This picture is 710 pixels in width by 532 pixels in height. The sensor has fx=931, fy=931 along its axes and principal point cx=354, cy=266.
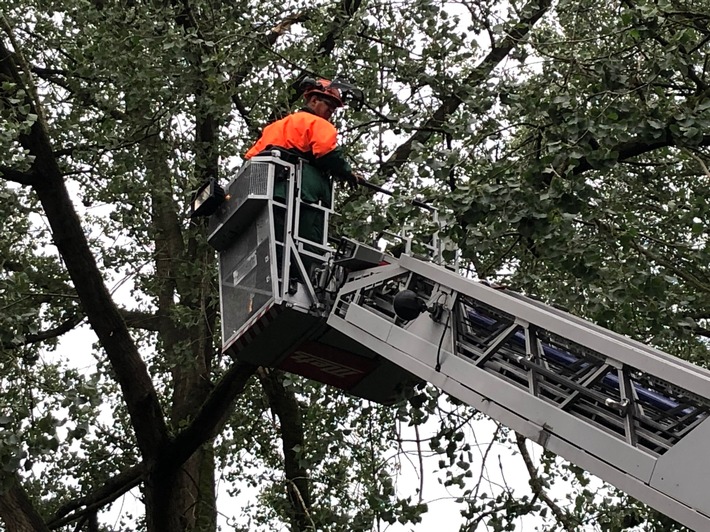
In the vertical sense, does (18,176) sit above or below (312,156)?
above

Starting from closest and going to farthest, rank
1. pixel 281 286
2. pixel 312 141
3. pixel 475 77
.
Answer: pixel 281 286 < pixel 312 141 < pixel 475 77

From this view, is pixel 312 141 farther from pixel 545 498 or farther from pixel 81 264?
pixel 545 498

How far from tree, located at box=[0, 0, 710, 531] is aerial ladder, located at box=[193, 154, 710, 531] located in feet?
1.80

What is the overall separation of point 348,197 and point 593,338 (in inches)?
227

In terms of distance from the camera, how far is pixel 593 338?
14.5ft

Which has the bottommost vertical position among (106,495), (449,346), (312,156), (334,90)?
(449,346)

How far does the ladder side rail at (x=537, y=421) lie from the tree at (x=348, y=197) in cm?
99

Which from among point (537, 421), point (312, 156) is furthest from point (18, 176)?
point (537, 421)

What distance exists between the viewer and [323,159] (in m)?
7.07

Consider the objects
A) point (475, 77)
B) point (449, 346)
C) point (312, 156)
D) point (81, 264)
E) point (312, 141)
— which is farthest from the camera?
point (475, 77)

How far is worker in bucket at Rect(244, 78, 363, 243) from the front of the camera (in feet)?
23.2

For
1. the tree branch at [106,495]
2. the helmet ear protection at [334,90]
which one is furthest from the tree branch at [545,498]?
the tree branch at [106,495]

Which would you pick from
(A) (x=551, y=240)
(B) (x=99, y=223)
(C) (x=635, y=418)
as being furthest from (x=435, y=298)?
(B) (x=99, y=223)

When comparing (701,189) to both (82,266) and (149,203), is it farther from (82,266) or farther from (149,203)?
(149,203)
